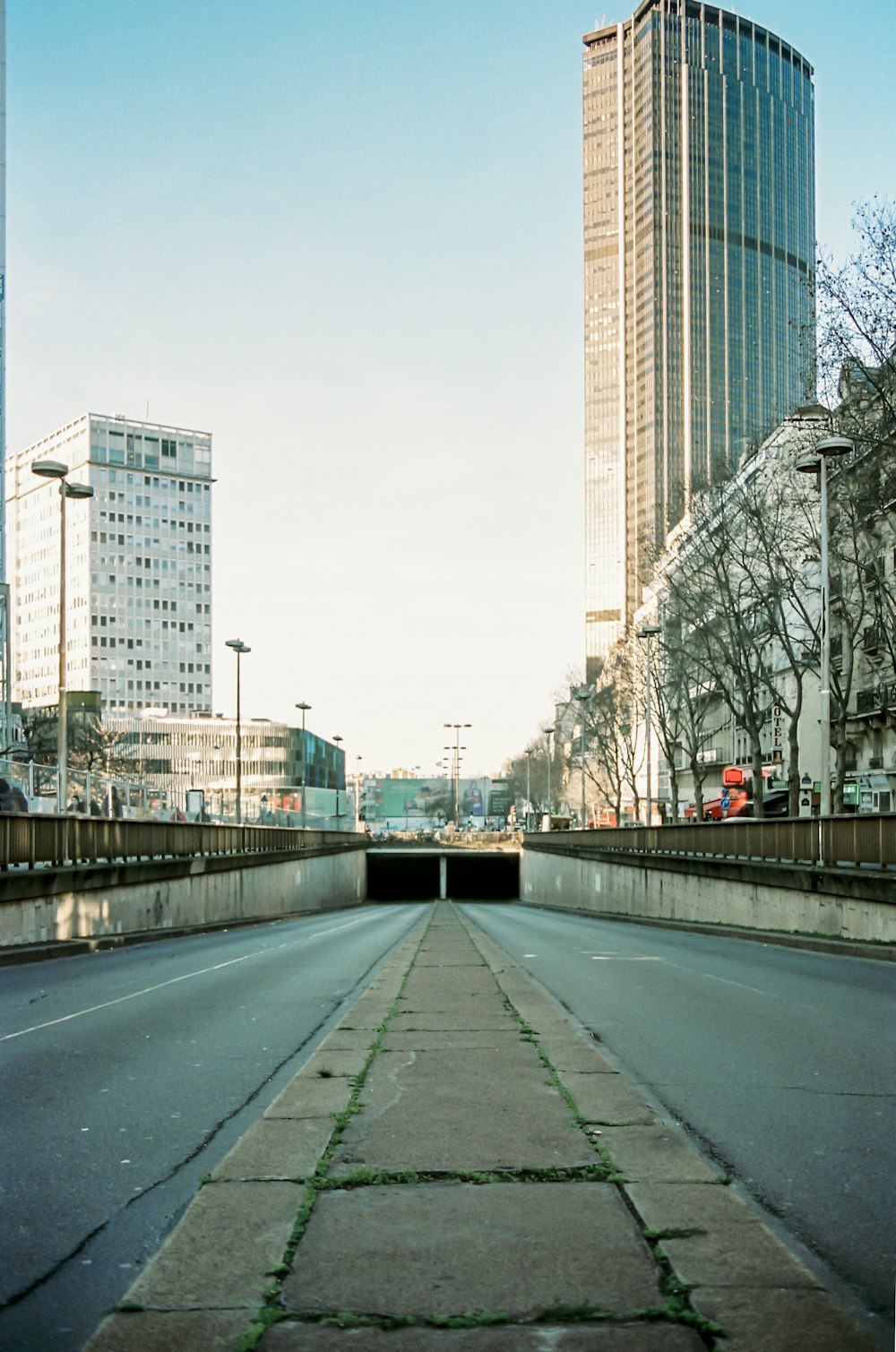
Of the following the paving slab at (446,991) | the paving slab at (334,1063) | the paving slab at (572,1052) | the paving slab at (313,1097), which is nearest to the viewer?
the paving slab at (313,1097)

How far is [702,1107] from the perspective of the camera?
7.61 meters

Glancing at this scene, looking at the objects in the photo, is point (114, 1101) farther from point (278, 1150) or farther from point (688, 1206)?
point (688, 1206)

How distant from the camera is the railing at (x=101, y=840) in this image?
20.6m

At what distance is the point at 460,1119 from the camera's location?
6816mm

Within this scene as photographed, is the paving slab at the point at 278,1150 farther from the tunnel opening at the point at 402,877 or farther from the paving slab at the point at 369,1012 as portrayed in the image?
the tunnel opening at the point at 402,877

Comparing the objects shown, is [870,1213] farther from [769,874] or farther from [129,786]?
[129,786]

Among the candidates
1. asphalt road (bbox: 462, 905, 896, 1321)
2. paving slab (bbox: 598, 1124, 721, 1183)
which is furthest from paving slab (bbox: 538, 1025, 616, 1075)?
paving slab (bbox: 598, 1124, 721, 1183)

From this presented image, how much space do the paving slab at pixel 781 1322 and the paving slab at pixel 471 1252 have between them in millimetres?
236

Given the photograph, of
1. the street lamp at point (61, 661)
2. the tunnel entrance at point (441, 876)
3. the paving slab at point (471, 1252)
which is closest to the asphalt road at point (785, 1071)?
the paving slab at point (471, 1252)

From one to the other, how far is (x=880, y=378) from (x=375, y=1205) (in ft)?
99.2

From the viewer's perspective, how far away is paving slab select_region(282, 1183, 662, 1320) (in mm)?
4176

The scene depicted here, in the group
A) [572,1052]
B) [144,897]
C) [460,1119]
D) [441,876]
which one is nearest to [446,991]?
[572,1052]

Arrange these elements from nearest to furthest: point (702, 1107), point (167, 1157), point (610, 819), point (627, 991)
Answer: point (167, 1157), point (702, 1107), point (627, 991), point (610, 819)

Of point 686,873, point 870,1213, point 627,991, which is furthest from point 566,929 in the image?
point 870,1213
